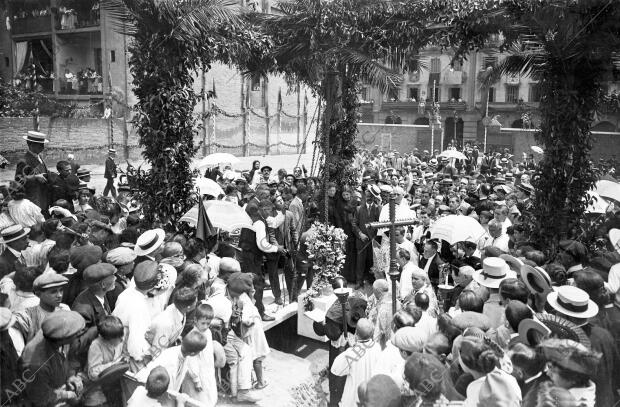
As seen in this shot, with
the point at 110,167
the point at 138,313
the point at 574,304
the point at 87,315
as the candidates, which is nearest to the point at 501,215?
the point at 574,304

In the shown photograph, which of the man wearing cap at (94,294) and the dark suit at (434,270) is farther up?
the man wearing cap at (94,294)

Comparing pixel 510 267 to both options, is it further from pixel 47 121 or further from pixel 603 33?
pixel 47 121

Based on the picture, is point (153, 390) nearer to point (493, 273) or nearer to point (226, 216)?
point (493, 273)

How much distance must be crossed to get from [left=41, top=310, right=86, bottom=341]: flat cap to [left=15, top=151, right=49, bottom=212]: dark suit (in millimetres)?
6148

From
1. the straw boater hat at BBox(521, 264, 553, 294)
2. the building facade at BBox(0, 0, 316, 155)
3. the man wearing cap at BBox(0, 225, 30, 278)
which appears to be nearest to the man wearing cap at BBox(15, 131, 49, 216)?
the man wearing cap at BBox(0, 225, 30, 278)

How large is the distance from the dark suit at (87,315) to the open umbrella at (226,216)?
2240 mm

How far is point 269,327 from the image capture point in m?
7.87

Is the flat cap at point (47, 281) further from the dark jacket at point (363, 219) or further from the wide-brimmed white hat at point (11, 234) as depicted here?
the dark jacket at point (363, 219)

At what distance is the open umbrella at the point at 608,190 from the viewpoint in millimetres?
9570

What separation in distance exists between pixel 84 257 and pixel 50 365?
5.54 feet

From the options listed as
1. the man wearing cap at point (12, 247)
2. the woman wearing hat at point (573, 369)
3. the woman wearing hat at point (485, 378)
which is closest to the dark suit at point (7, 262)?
the man wearing cap at point (12, 247)

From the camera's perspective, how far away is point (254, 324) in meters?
6.11

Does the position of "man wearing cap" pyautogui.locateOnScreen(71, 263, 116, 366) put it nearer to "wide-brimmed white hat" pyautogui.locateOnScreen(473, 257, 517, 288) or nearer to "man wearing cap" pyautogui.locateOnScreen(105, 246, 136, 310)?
"man wearing cap" pyautogui.locateOnScreen(105, 246, 136, 310)

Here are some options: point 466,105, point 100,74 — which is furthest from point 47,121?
point 466,105
